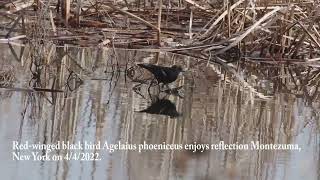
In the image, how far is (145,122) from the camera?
14.8ft

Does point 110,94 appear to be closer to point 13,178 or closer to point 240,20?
point 13,178

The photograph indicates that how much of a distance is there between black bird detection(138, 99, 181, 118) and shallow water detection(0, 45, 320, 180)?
43 mm

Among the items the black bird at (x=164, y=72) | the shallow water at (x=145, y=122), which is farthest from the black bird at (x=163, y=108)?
the black bird at (x=164, y=72)

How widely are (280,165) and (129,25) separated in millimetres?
4557

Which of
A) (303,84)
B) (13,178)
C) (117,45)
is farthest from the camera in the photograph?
(117,45)

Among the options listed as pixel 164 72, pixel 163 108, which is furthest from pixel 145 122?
pixel 164 72

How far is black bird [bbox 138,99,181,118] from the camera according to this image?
15.7ft

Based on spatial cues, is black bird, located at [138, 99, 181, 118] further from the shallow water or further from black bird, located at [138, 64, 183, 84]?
black bird, located at [138, 64, 183, 84]

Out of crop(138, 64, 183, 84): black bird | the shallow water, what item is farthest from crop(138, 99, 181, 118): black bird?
crop(138, 64, 183, 84): black bird

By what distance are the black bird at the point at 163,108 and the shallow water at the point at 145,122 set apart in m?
0.04

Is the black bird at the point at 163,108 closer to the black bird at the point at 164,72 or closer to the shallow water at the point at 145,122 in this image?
the shallow water at the point at 145,122

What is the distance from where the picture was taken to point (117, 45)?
→ 741 cm

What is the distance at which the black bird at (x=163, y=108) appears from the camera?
4.80m

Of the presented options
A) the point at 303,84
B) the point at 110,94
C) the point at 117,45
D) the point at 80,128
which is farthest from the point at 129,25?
the point at 80,128
